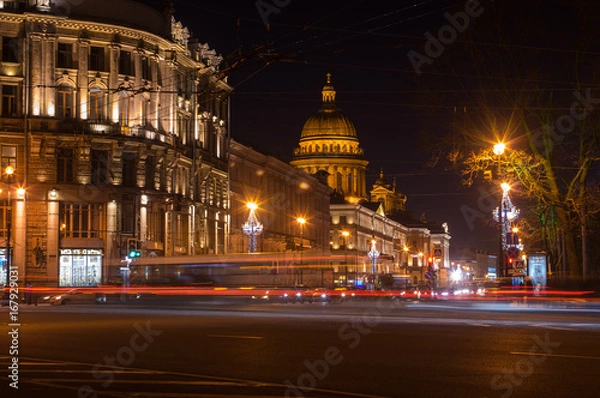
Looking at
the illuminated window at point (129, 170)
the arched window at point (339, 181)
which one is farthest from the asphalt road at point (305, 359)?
the arched window at point (339, 181)

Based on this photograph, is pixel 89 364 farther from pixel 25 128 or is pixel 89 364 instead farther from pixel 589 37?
pixel 25 128

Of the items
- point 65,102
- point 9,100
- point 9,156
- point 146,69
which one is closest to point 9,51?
point 9,100

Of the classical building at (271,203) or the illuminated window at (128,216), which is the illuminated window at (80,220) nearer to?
the illuminated window at (128,216)

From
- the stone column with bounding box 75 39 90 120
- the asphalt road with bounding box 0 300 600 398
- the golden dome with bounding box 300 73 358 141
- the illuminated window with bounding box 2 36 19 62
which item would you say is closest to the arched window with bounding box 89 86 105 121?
the stone column with bounding box 75 39 90 120

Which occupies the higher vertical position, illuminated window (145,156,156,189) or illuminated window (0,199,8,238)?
illuminated window (145,156,156,189)

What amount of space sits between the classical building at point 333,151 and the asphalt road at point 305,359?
147 m

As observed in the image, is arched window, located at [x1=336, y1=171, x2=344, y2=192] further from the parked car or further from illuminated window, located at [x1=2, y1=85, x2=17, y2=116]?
the parked car

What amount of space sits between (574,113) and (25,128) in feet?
113

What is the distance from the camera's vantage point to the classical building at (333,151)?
17462 centimetres

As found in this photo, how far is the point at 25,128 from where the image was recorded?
62062 mm

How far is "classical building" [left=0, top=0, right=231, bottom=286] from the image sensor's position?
6231cm

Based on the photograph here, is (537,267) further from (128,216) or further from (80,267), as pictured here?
(80,267)

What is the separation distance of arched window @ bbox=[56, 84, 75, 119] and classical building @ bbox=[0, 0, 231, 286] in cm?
6

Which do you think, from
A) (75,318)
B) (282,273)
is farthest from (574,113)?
(75,318)
